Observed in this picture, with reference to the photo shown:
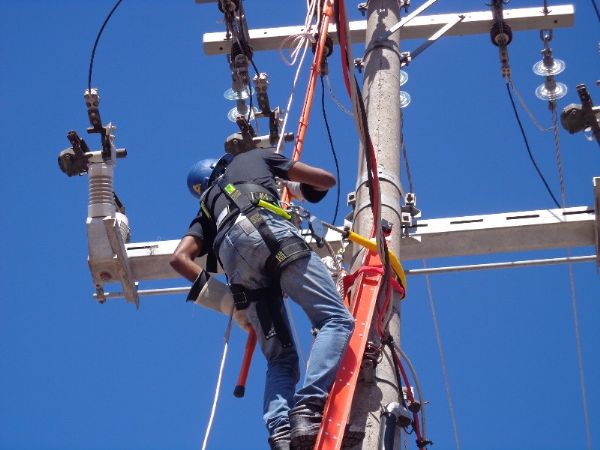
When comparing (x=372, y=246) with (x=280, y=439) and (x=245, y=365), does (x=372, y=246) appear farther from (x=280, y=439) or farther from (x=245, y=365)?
(x=280, y=439)

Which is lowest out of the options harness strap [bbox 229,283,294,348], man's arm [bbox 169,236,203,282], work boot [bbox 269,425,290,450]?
work boot [bbox 269,425,290,450]

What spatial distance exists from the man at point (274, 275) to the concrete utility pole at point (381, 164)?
0.23 m

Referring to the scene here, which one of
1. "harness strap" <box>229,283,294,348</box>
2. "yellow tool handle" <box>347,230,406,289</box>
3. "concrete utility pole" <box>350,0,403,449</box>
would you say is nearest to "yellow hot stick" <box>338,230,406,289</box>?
"yellow tool handle" <box>347,230,406,289</box>

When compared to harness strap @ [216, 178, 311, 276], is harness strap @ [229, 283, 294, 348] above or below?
below

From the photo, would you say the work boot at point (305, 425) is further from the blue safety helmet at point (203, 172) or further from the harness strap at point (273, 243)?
the blue safety helmet at point (203, 172)

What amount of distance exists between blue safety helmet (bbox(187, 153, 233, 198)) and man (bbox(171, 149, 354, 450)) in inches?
7.6

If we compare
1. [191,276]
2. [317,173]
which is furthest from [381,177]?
[191,276]

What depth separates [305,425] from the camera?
6047 millimetres

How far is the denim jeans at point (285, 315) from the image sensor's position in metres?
6.20

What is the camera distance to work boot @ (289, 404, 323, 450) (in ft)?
19.8

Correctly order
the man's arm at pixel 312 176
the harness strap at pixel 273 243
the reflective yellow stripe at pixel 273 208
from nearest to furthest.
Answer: the harness strap at pixel 273 243
the reflective yellow stripe at pixel 273 208
the man's arm at pixel 312 176

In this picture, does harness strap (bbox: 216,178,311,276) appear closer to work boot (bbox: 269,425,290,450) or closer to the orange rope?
the orange rope

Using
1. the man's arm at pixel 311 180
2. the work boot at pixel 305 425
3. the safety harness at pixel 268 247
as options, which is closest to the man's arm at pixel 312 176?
the man's arm at pixel 311 180

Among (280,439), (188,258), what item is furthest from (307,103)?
(280,439)
